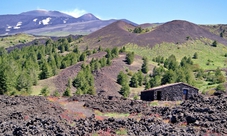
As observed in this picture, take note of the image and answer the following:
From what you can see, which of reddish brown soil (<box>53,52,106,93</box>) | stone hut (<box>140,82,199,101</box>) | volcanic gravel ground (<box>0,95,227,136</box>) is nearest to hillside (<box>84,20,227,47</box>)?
reddish brown soil (<box>53,52,106,93</box>)

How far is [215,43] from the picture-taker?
130m

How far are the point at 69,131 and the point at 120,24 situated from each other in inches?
5884

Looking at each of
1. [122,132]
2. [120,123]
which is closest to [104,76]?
[120,123]

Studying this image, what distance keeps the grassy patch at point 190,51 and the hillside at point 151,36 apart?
477 cm

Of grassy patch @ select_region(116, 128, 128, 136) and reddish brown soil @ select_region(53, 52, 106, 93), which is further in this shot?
reddish brown soil @ select_region(53, 52, 106, 93)

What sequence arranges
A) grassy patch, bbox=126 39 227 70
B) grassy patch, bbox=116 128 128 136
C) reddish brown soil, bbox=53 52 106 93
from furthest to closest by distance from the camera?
grassy patch, bbox=126 39 227 70 → reddish brown soil, bbox=53 52 106 93 → grassy patch, bbox=116 128 128 136

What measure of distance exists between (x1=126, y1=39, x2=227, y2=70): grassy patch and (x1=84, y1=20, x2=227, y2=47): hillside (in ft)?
15.7

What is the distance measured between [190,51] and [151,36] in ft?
77.5

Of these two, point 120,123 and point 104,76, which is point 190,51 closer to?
point 104,76

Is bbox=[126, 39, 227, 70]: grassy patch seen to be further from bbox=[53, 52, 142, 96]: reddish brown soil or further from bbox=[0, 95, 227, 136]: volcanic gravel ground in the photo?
bbox=[0, 95, 227, 136]: volcanic gravel ground

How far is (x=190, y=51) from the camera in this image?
118m

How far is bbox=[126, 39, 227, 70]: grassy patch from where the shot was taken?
10677 cm

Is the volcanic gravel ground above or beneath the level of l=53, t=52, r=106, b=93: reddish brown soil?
above

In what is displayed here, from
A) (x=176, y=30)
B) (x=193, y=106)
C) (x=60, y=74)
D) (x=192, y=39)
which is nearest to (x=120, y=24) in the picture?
(x=176, y=30)
